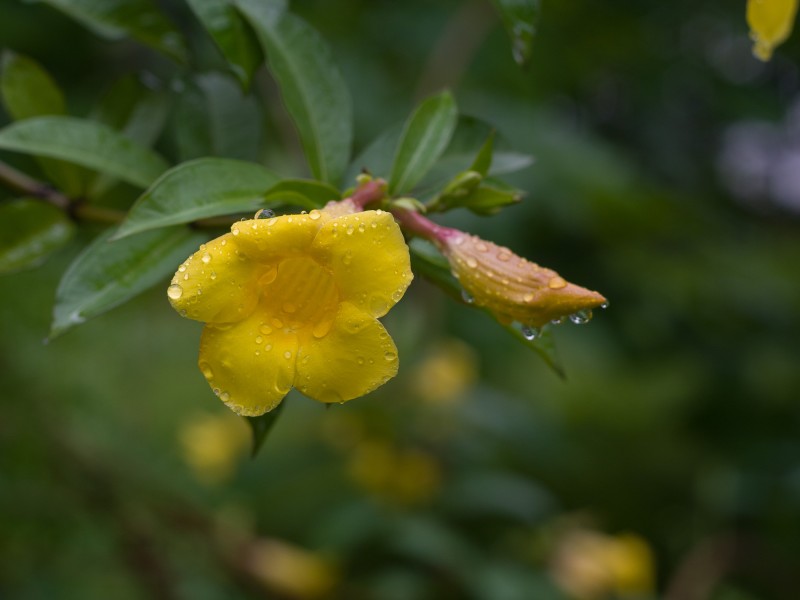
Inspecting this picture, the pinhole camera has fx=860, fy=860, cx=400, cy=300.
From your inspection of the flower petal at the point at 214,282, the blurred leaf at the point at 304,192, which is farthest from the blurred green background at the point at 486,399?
the flower petal at the point at 214,282

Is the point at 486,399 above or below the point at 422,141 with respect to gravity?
below

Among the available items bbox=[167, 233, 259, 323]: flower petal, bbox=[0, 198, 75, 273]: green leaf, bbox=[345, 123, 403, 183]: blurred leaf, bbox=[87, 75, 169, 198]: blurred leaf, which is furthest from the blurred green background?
bbox=[167, 233, 259, 323]: flower petal

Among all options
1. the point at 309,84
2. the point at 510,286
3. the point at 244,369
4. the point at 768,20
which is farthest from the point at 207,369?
the point at 768,20

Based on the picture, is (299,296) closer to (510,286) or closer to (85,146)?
(510,286)

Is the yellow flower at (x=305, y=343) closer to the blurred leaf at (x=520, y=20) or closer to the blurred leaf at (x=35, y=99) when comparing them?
the blurred leaf at (x=520, y=20)

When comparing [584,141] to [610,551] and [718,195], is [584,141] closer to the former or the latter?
[718,195]

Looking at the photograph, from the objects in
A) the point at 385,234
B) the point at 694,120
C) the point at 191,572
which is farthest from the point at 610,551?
the point at 694,120

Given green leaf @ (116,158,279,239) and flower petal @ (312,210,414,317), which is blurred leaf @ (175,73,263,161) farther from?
flower petal @ (312,210,414,317)
